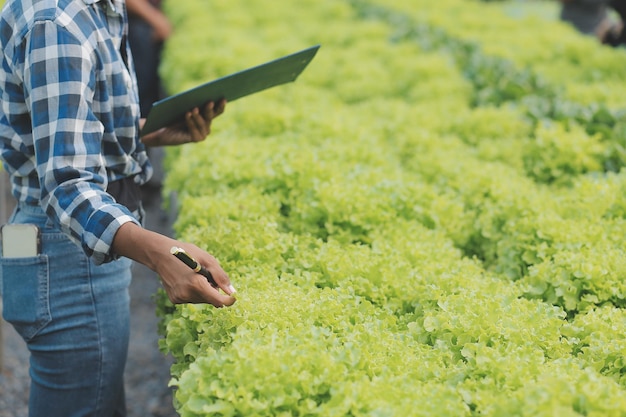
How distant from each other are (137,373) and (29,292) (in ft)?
9.41

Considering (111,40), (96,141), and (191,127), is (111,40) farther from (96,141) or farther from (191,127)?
(191,127)

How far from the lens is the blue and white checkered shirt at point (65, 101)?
217cm

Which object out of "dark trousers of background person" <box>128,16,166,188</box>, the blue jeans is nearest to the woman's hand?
the blue jeans

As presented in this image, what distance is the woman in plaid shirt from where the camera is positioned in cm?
217

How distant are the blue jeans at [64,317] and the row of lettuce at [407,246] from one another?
0.26 m

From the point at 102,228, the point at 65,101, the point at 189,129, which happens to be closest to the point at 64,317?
the point at 102,228

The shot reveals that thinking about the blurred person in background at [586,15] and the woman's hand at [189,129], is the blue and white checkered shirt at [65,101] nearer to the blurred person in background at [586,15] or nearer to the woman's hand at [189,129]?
the woman's hand at [189,129]

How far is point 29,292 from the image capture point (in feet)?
8.56

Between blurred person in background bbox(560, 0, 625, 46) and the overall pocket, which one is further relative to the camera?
blurred person in background bbox(560, 0, 625, 46)

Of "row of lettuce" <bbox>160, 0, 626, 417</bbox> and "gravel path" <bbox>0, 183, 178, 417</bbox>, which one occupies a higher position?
"row of lettuce" <bbox>160, 0, 626, 417</bbox>

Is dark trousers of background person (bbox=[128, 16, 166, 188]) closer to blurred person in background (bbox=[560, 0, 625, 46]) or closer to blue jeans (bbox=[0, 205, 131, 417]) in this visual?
blue jeans (bbox=[0, 205, 131, 417])

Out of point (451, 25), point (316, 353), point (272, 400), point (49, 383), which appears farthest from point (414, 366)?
point (451, 25)

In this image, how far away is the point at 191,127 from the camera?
10.3ft

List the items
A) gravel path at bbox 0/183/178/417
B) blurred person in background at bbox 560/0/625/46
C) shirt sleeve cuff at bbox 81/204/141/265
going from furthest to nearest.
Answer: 1. blurred person in background at bbox 560/0/625/46
2. gravel path at bbox 0/183/178/417
3. shirt sleeve cuff at bbox 81/204/141/265
